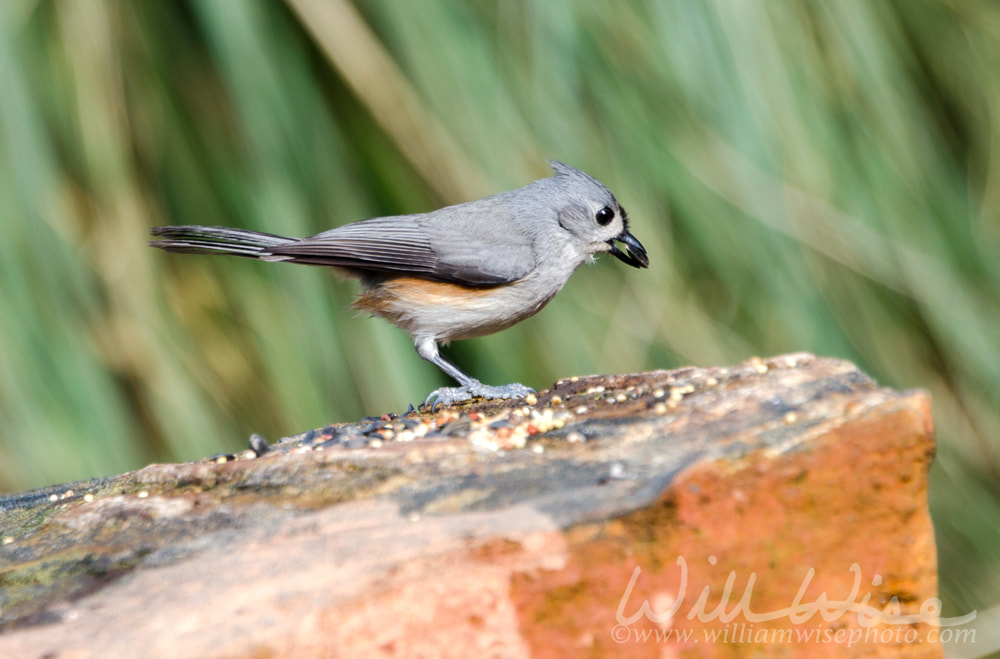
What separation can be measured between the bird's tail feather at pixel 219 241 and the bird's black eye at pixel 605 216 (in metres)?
0.98

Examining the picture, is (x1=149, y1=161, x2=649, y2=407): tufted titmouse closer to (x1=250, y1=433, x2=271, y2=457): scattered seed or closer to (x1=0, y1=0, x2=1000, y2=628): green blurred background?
(x1=0, y1=0, x2=1000, y2=628): green blurred background

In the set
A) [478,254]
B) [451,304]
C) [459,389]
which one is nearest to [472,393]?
[459,389]

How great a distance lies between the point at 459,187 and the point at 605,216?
48 cm

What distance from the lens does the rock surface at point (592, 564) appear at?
1.27 metres

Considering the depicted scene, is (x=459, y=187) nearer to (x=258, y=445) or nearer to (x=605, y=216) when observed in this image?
(x=605, y=216)

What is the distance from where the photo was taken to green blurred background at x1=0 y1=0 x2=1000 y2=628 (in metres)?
2.77

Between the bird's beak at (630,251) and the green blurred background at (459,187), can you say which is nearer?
the green blurred background at (459,187)

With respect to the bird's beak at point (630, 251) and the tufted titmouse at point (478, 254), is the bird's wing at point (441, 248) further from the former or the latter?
the bird's beak at point (630, 251)

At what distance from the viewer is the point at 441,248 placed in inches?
119

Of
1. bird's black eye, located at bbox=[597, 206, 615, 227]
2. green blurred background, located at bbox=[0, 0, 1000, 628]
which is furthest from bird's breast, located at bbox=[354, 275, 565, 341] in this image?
bird's black eye, located at bbox=[597, 206, 615, 227]

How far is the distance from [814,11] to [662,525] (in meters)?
2.24

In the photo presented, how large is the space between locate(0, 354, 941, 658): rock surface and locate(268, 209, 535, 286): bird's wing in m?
1.40

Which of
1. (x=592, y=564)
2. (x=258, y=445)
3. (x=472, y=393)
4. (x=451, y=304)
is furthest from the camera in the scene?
(x=451, y=304)

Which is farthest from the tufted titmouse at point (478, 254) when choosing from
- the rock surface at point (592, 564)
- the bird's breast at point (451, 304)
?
the rock surface at point (592, 564)
